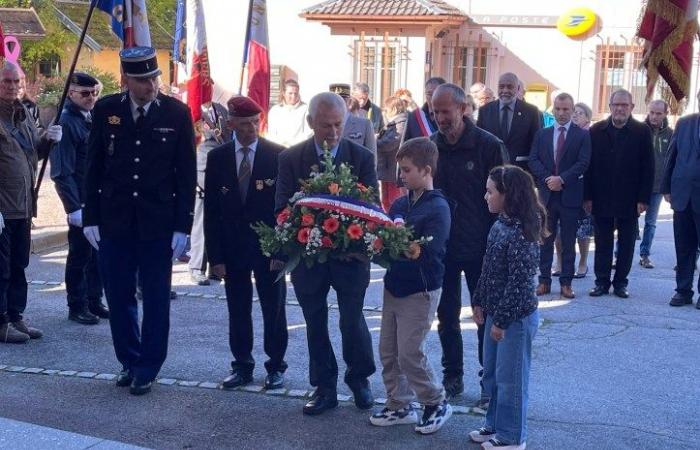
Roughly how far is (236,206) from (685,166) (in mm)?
5167

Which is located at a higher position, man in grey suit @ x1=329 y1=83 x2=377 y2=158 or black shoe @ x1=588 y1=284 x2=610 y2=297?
man in grey suit @ x1=329 y1=83 x2=377 y2=158

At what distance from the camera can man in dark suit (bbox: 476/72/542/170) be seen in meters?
9.52

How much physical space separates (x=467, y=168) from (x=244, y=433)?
2078mm

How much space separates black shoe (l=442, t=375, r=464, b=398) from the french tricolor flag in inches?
182

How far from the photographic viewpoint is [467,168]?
574 cm

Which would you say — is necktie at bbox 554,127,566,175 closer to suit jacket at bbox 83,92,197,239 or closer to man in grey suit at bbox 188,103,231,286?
man in grey suit at bbox 188,103,231,286

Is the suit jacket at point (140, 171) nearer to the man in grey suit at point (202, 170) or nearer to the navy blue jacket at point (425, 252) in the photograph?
the navy blue jacket at point (425, 252)

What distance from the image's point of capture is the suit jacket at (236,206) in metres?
5.99

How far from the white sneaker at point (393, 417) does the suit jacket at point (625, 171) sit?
4.69 m

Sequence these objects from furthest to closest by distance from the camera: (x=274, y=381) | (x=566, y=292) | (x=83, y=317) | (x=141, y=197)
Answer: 1. (x=566, y=292)
2. (x=83, y=317)
3. (x=274, y=381)
4. (x=141, y=197)

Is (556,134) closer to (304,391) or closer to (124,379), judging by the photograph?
(304,391)

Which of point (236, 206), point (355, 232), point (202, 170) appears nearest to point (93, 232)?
point (236, 206)

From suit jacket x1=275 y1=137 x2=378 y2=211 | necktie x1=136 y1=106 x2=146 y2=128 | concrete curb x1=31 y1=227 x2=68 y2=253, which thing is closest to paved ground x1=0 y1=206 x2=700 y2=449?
suit jacket x1=275 y1=137 x2=378 y2=211

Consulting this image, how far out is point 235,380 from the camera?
242 inches
